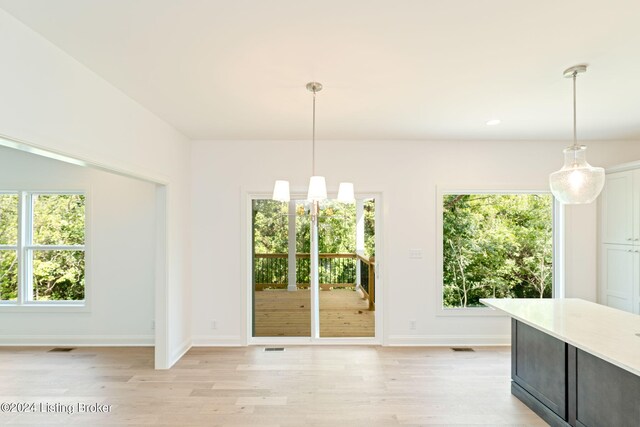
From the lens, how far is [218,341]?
4309 mm

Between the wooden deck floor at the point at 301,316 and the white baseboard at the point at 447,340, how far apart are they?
353 mm

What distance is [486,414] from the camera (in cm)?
277

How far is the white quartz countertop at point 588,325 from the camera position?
6.17ft

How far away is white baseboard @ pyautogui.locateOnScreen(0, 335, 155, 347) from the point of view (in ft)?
13.9

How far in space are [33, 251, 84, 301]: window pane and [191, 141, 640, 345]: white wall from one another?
1602 mm

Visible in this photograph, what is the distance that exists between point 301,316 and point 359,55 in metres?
3.37

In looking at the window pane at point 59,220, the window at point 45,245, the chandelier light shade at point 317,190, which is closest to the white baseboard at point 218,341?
the window at point 45,245

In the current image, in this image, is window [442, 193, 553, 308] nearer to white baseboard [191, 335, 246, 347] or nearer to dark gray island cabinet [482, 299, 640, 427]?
dark gray island cabinet [482, 299, 640, 427]

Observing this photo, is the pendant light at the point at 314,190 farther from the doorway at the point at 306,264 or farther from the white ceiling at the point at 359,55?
the doorway at the point at 306,264

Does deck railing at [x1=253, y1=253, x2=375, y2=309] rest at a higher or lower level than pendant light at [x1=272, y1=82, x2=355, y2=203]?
lower

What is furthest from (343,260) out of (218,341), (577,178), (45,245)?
(45,245)

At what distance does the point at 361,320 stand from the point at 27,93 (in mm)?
4042

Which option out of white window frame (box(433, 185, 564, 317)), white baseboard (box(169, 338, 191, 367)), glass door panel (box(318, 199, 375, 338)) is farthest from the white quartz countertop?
white baseboard (box(169, 338, 191, 367))

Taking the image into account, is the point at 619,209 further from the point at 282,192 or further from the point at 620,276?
the point at 282,192
